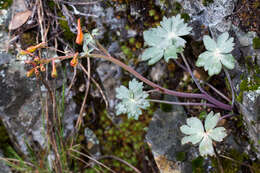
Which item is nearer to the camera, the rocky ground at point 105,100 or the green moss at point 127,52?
the rocky ground at point 105,100

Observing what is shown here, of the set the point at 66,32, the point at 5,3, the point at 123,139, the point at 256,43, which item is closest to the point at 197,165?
the point at 123,139

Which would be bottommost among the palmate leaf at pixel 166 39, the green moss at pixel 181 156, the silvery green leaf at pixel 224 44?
the green moss at pixel 181 156

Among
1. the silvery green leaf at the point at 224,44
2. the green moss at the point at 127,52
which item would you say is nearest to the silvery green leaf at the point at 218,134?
the silvery green leaf at the point at 224,44

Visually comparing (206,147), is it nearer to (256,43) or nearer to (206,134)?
(206,134)

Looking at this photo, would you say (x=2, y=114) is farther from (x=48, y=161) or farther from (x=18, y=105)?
(x=48, y=161)

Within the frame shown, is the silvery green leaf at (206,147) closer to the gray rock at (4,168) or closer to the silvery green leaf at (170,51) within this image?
the silvery green leaf at (170,51)

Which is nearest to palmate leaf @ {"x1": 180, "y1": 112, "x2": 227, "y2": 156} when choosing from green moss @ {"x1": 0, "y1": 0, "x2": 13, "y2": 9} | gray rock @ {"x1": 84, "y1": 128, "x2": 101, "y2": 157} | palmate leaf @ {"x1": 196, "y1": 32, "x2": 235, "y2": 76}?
palmate leaf @ {"x1": 196, "y1": 32, "x2": 235, "y2": 76}

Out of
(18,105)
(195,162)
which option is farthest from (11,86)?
(195,162)
